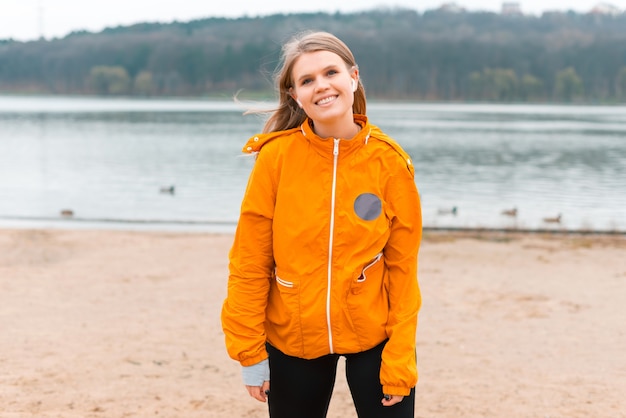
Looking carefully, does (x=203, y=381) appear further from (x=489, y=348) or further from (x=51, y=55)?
(x=51, y=55)

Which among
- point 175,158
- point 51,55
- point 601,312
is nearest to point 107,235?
point 601,312

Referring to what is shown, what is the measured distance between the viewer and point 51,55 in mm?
133125

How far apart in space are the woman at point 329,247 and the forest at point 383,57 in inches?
4105

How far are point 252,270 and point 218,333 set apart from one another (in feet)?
12.7

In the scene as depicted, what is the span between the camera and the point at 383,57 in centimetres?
11894

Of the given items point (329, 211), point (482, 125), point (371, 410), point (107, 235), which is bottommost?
point (482, 125)

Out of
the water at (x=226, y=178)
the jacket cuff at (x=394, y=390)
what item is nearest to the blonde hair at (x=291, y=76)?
the water at (x=226, y=178)

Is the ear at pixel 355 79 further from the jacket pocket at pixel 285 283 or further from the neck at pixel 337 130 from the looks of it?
the jacket pocket at pixel 285 283

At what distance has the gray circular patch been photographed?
7.43 ft

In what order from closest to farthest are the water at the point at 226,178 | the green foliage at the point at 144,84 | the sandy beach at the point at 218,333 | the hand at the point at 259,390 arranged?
the hand at the point at 259,390 < the sandy beach at the point at 218,333 < the water at the point at 226,178 < the green foliage at the point at 144,84

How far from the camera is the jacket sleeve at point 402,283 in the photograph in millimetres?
2275

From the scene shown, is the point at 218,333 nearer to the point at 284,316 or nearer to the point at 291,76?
the point at 284,316

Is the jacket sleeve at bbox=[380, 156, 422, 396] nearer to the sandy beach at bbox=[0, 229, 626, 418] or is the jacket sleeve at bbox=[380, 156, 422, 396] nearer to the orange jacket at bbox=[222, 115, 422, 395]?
the orange jacket at bbox=[222, 115, 422, 395]

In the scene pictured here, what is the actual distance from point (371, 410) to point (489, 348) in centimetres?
353
